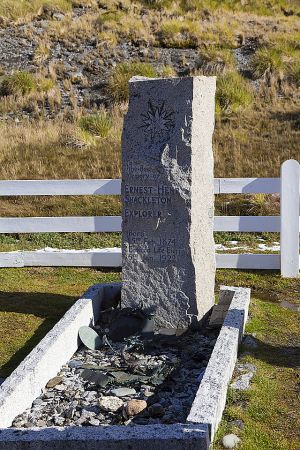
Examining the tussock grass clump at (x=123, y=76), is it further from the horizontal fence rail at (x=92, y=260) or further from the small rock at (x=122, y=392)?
the small rock at (x=122, y=392)

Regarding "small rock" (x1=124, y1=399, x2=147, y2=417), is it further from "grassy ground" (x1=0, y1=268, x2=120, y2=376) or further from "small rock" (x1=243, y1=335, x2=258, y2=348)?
"small rock" (x1=243, y1=335, x2=258, y2=348)

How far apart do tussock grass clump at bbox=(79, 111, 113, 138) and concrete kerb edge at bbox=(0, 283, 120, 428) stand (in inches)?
463

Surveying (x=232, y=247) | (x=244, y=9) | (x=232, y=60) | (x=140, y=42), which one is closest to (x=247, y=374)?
(x=232, y=247)

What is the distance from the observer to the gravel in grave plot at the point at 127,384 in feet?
16.1

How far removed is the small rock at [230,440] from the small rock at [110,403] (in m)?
0.82

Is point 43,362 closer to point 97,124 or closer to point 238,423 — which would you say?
point 238,423

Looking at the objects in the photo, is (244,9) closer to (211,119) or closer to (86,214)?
(86,214)

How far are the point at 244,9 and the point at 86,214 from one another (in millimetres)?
23059

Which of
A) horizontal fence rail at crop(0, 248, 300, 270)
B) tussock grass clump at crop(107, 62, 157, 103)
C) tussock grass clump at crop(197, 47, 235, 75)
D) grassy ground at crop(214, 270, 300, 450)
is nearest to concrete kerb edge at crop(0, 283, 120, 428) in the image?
grassy ground at crop(214, 270, 300, 450)

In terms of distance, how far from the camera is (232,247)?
10.9 metres

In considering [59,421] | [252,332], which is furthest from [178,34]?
[59,421]

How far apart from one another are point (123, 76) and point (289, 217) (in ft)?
47.2

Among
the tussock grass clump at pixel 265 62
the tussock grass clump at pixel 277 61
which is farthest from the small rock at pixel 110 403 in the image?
the tussock grass clump at pixel 265 62

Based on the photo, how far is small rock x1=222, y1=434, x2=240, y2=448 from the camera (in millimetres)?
4500
